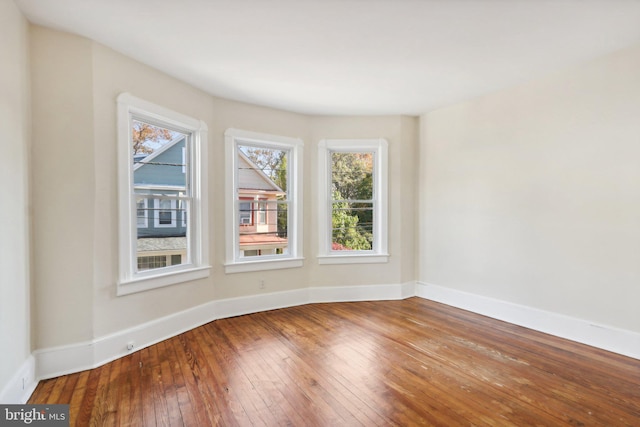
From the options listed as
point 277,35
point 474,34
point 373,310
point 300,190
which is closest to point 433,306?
point 373,310

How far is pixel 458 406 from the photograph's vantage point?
2.12 metres

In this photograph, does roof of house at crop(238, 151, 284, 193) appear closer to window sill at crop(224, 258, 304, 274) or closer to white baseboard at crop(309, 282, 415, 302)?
window sill at crop(224, 258, 304, 274)

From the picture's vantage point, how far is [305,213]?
451cm

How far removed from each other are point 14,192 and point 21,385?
1.29 meters

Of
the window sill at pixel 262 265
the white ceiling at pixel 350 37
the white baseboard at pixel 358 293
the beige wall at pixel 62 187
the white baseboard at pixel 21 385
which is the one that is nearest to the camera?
the white baseboard at pixel 21 385

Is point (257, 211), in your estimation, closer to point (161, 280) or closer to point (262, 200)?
point (262, 200)

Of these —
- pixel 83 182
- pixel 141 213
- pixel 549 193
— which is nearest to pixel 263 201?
pixel 141 213

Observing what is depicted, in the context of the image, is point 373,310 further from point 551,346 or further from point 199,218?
point 199,218

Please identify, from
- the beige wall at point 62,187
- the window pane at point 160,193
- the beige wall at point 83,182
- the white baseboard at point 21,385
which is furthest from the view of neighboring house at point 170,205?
the white baseboard at point 21,385

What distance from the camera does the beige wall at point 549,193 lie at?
113 inches

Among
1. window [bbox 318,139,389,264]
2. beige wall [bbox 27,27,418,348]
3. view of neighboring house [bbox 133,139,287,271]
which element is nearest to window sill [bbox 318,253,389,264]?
window [bbox 318,139,389,264]

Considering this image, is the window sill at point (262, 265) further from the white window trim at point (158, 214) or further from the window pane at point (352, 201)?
the white window trim at point (158, 214)

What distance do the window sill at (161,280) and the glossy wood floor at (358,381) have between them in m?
0.57

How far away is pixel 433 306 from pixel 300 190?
7.90ft
